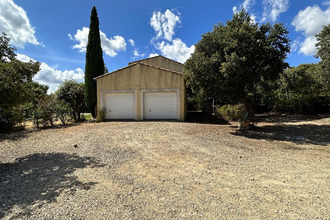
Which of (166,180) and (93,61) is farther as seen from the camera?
(93,61)

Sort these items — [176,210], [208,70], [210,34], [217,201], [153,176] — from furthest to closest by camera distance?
[210,34] < [208,70] < [153,176] < [217,201] < [176,210]

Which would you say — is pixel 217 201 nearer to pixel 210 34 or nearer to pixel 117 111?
pixel 210 34

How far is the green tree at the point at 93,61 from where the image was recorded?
1386cm

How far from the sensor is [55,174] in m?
3.97

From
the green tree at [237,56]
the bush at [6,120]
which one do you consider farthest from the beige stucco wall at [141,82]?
the bush at [6,120]

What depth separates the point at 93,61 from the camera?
14328 mm

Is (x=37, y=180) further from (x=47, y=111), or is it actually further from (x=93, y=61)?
(x=93, y=61)

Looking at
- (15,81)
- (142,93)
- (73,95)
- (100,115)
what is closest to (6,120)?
(73,95)

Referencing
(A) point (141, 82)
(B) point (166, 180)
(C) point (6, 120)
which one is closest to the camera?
(B) point (166, 180)

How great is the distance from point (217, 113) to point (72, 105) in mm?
12887

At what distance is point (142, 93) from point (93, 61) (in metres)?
5.93

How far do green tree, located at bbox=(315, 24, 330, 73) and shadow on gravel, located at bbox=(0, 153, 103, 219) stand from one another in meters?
13.9

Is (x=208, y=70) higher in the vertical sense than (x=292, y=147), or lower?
higher

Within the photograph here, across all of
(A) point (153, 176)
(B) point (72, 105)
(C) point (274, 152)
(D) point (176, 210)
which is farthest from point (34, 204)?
(B) point (72, 105)
